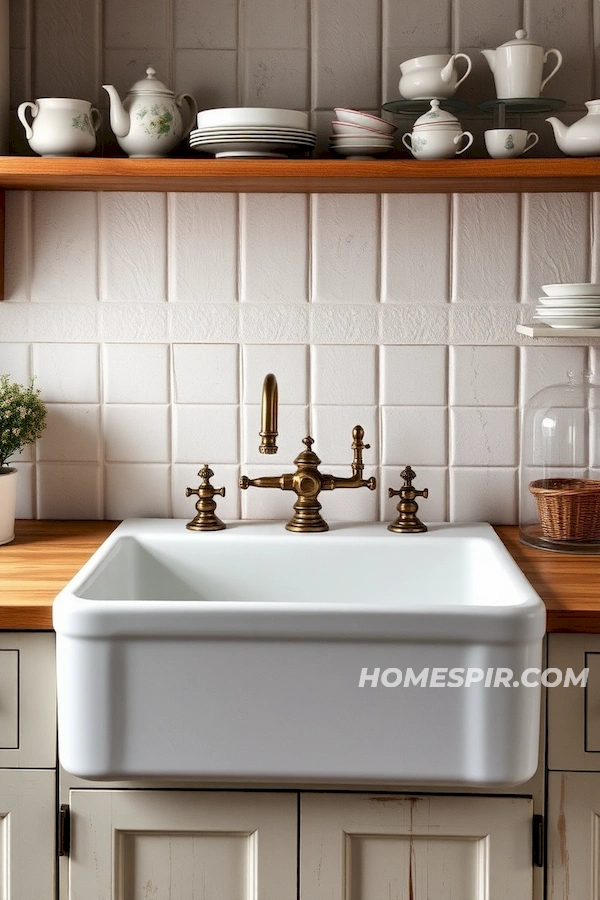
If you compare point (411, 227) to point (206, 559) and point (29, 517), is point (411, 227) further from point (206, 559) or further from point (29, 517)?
point (29, 517)

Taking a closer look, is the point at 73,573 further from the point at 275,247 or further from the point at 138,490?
the point at 275,247

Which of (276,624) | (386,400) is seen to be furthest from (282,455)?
(276,624)

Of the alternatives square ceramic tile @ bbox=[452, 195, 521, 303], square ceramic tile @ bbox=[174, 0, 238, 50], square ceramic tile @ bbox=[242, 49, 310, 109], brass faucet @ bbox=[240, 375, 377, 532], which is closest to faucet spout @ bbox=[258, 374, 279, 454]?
brass faucet @ bbox=[240, 375, 377, 532]

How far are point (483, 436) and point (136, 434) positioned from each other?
2.12 ft

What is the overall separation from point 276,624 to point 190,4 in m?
1.17

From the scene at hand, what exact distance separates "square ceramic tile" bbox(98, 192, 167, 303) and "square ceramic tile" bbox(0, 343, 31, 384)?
182mm

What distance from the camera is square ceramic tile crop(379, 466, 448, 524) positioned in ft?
6.20

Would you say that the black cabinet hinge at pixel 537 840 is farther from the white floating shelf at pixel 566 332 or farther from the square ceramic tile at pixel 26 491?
the square ceramic tile at pixel 26 491

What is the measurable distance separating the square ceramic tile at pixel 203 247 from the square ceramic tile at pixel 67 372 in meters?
0.20

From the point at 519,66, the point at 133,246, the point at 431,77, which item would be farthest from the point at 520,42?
the point at 133,246

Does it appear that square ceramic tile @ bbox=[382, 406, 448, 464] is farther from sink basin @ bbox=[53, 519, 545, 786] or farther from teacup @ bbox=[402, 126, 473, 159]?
sink basin @ bbox=[53, 519, 545, 786]

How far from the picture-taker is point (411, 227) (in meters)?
1.84

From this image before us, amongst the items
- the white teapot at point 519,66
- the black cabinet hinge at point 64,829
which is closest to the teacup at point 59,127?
the white teapot at point 519,66

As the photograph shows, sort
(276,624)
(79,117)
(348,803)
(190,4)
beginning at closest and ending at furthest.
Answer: (276,624) < (348,803) < (79,117) < (190,4)
